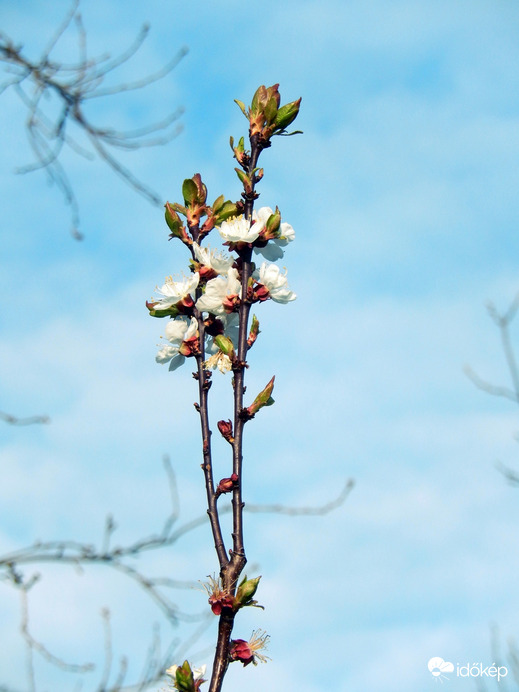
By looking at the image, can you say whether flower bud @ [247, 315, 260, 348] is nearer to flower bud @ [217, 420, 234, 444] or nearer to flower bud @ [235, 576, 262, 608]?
flower bud @ [217, 420, 234, 444]

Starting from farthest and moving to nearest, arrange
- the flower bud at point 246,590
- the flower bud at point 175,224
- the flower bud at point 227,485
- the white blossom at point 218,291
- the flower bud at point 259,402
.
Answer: the flower bud at point 175,224 < the white blossom at point 218,291 < the flower bud at point 259,402 < the flower bud at point 227,485 < the flower bud at point 246,590

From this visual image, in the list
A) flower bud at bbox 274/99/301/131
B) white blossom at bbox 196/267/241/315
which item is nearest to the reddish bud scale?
white blossom at bbox 196/267/241/315

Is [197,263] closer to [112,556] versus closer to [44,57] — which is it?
[44,57]

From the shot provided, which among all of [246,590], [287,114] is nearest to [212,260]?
[287,114]

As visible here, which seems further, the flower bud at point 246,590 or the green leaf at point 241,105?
the green leaf at point 241,105

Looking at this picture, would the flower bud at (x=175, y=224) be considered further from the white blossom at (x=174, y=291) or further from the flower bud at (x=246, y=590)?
the flower bud at (x=246, y=590)

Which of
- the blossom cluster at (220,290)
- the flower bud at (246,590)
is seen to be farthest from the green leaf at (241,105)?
the flower bud at (246,590)

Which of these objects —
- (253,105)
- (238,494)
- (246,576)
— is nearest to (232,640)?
(246,576)

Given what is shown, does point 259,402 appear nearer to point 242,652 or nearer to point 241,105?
point 242,652
